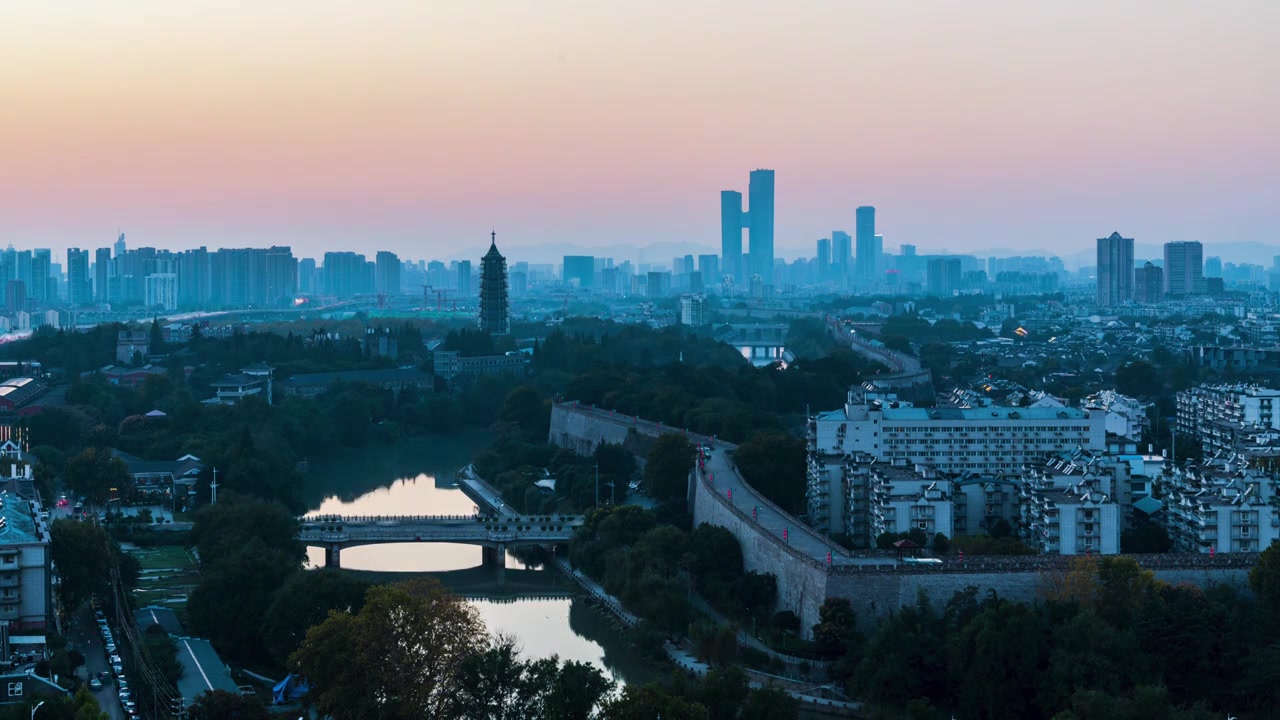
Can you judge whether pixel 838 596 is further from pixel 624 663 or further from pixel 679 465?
pixel 679 465

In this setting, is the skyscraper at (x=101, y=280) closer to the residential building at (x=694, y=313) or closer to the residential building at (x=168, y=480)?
the residential building at (x=694, y=313)

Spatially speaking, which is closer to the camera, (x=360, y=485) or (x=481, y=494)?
(x=481, y=494)

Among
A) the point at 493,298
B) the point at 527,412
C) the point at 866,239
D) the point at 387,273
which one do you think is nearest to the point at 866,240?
the point at 866,239

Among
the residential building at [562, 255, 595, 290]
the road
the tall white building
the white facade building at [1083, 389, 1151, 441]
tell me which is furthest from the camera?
the residential building at [562, 255, 595, 290]

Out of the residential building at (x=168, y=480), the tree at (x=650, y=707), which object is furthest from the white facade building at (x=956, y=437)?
the tree at (x=650, y=707)

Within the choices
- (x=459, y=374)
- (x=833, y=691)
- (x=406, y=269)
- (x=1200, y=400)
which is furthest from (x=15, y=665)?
(x=406, y=269)

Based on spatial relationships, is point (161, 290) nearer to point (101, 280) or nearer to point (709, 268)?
point (101, 280)

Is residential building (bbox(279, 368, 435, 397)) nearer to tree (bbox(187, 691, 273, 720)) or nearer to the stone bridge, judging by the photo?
the stone bridge

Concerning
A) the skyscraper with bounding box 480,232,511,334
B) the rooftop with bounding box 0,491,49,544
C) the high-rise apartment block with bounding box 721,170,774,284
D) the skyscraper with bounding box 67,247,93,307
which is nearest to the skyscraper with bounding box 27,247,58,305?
the skyscraper with bounding box 67,247,93,307
